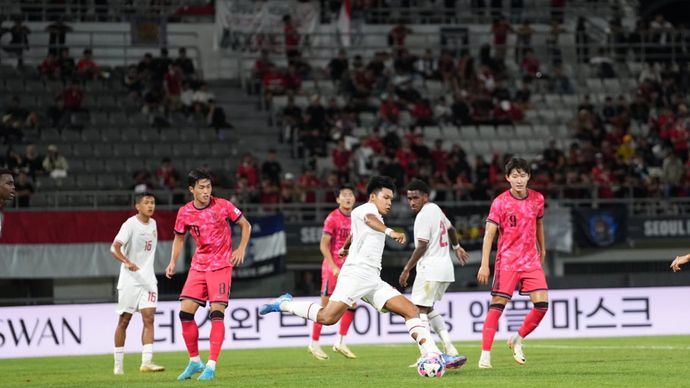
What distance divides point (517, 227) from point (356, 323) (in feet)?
36.1

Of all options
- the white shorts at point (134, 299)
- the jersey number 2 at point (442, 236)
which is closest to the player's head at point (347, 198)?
the jersey number 2 at point (442, 236)

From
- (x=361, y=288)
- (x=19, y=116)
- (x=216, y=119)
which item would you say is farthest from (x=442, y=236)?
(x=216, y=119)

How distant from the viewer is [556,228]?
33.3m

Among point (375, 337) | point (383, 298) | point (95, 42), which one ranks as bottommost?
point (375, 337)

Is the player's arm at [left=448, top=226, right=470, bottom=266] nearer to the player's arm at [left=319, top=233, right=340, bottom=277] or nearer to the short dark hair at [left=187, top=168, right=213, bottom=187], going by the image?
the player's arm at [left=319, top=233, right=340, bottom=277]

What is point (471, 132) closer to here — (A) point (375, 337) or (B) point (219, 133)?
(B) point (219, 133)

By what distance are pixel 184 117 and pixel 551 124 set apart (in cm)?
1117

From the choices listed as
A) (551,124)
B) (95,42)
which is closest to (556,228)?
(551,124)

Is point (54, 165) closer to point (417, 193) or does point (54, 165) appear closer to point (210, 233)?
point (417, 193)

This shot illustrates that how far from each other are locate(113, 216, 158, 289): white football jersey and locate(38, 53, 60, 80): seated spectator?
1965 centimetres

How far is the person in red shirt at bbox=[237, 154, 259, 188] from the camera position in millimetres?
33469

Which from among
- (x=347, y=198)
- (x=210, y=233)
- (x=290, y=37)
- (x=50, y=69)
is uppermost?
(x=290, y=37)

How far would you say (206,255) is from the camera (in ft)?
52.2

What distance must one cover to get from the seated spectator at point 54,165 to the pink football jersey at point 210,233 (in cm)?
1750
